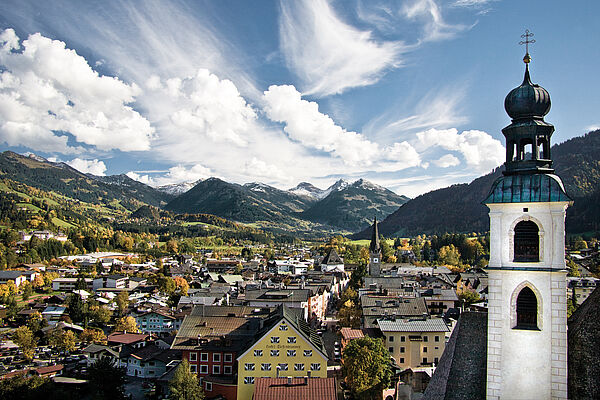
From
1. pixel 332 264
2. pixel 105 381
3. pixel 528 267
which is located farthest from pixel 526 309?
pixel 332 264

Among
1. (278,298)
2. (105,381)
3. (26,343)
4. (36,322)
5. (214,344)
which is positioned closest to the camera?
(105,381)

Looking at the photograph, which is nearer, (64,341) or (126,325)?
(64,341)

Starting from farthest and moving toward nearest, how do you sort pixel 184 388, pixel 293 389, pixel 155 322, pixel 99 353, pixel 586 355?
1. pixel 155 322
2. pixel 99 353
3. pixel 184 388
4. pixel 293 389
5. pixel 586 355

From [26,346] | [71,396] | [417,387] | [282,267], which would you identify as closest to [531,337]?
[417,387]

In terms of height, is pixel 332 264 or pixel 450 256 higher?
pixel 450 256

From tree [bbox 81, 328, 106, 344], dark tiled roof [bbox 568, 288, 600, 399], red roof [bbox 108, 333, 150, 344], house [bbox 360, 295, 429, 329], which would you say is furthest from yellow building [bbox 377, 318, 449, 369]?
tree [bbox 81, 328, 106, 344]

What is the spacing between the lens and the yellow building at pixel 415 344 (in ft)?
164

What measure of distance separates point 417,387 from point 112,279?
99.4 meters

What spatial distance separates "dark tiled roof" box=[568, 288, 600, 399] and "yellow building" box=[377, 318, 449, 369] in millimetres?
33172

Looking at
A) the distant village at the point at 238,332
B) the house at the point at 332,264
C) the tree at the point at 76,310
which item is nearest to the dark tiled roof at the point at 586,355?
the distant village at the point at 238,332

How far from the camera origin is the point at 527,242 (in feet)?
59.4

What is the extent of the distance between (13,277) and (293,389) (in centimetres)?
11598

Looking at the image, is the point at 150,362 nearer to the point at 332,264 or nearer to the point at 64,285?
the point at 64,285

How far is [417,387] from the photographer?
4219cm
